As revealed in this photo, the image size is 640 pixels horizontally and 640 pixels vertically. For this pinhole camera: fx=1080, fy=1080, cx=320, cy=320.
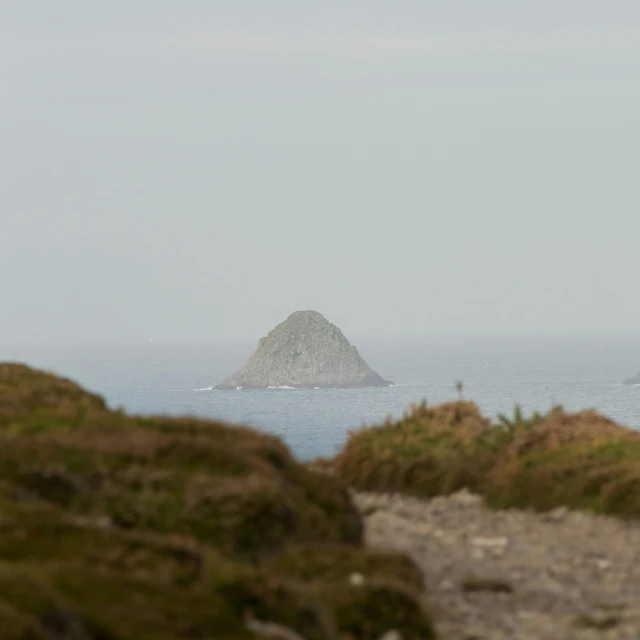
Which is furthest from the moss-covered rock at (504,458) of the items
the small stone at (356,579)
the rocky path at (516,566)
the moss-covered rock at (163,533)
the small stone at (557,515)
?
the small stone at (356,579)

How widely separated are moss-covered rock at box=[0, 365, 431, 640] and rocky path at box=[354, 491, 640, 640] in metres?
0.84

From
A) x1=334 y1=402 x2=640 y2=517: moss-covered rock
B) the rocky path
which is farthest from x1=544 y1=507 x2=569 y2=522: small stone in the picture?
x1=334 y1=402 x2=640 y2=517: moss-covered rock

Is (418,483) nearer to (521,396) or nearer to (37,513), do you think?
(37,513)

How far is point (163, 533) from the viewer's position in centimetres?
991

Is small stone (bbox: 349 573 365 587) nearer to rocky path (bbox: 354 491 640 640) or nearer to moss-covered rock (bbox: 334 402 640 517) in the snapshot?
rocky path (bbox: 354 491 640 640)

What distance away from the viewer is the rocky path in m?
10.1

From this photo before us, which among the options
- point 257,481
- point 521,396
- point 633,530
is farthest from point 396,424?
point 521,396

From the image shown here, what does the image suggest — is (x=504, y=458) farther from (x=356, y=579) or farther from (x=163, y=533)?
(x=163, y=533)

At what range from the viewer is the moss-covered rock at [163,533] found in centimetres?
675

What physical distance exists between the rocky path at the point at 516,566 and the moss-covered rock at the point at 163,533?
836mm

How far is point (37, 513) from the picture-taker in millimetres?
8555

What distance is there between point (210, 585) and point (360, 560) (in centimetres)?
299

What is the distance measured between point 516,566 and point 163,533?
178 inches

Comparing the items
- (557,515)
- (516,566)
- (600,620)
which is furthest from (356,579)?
(557,515)
